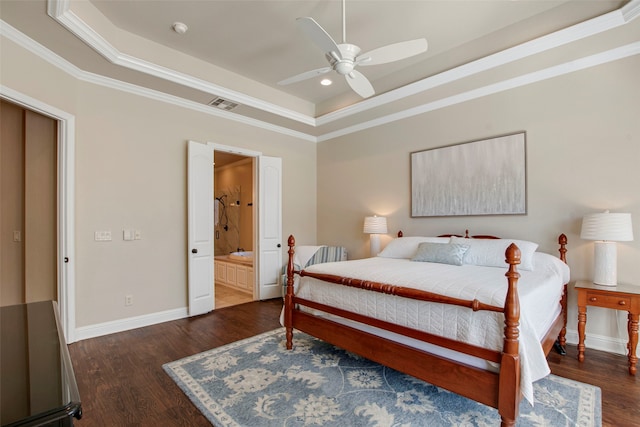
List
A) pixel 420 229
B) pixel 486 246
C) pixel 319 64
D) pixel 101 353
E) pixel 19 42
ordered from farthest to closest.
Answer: pixel 420 229
pixel 319 64
pixel 486 246
pixel 101 353
pixel 19 42

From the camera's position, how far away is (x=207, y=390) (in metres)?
2.29

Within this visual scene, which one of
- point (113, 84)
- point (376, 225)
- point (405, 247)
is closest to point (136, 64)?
point (113, 84)

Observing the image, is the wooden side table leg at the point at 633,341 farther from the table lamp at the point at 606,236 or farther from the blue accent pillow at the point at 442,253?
the blue accent pillow at the point at 442,253

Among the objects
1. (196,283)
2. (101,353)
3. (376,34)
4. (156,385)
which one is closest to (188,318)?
(196,283)

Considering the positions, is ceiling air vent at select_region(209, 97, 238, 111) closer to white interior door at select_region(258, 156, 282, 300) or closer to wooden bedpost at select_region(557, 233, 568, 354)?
white interior door at select_region(258, 156, 282, 300)

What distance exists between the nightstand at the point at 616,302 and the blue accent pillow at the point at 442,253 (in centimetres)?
99

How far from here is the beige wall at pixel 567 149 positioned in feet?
9.39

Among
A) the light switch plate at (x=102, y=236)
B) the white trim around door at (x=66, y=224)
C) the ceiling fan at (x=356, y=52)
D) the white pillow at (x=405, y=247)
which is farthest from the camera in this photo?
the white pillow at (x=405, y=247)

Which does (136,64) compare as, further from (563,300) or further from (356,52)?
(563,300)

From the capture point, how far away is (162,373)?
255 centimetres

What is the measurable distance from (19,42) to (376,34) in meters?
3.21

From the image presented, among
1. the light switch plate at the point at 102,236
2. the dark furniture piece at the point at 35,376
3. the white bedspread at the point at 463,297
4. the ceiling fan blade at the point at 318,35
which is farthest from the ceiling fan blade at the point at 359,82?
the light switch plate at the point at 102,236

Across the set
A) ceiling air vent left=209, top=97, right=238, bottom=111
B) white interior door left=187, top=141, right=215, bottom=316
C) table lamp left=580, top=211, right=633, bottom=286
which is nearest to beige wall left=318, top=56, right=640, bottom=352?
table lamp left=580, top=211, right=633, bottom=286

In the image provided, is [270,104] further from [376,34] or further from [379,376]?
[379,376]
